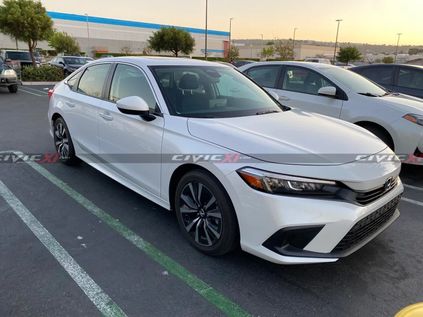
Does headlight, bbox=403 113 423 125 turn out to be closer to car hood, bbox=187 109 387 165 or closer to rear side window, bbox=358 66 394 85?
car hood, bbox=187 109 387 165

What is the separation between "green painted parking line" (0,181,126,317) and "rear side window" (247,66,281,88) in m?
4.38

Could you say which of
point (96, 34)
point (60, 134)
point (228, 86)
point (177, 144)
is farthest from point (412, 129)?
point (96, 34)

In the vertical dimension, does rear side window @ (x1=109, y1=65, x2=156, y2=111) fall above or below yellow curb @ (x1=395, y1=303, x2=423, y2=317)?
above

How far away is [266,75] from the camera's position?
6.62 m

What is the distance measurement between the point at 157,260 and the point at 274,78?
14.9ft

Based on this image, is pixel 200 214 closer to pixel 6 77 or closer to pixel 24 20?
pixel 6 77

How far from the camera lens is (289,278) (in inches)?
108

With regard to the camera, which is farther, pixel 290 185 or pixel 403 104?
pixel 403 104

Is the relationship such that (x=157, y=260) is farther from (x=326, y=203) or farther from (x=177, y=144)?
(x=326, y=203)

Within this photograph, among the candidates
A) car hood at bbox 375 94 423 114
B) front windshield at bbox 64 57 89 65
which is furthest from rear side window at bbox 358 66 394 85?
front windshield at bbox 64 57 89 65

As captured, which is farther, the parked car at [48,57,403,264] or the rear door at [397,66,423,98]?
the rear door at [397,66,423,98]

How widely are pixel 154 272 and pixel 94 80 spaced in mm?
2758

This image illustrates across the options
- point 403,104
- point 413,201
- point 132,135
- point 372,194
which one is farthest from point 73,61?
point 372,194

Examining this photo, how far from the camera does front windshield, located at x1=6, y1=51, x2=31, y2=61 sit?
21531 millimetres
